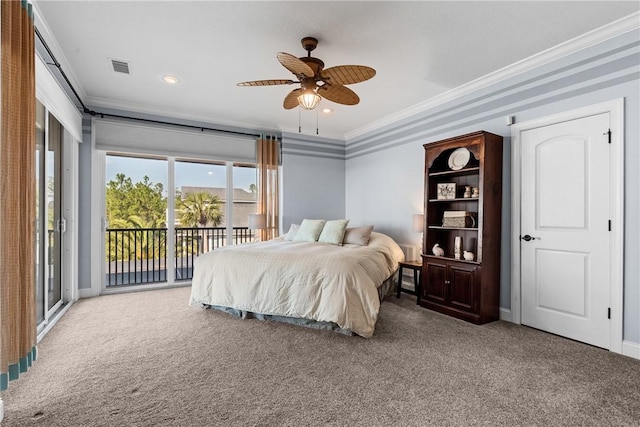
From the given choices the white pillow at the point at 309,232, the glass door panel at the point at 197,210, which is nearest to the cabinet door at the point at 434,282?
the white pillow at the point at 309,232

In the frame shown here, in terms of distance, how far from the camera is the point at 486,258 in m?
3.35

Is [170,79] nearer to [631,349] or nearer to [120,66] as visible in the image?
[120,66]

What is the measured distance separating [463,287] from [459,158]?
1469mm

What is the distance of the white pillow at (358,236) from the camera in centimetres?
430

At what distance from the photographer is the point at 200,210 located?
5.25 meters

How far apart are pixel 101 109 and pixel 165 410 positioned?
13.8 ft

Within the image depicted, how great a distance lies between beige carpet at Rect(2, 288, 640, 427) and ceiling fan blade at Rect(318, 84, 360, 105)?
2200 mm

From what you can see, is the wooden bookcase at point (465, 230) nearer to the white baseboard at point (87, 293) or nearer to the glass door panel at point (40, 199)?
the glass door panel at point (40, 199)

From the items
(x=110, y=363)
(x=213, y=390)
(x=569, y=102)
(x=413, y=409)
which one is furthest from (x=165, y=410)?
(x=569, y=102)

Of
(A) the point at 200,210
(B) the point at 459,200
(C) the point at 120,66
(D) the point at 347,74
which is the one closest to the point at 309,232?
(A) the point at 200,210

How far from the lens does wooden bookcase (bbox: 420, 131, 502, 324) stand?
3.33 m

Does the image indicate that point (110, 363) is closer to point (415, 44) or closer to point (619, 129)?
point (415, 44)

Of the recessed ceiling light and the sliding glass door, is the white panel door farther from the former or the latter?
the sliding glass door

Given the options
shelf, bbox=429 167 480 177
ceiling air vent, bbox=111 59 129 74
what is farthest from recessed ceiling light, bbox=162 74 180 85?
shelf, bbox=429 167 480 177
